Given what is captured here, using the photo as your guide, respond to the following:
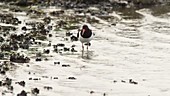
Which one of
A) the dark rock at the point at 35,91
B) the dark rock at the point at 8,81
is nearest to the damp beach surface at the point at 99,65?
the dark rock at the point at 35,91

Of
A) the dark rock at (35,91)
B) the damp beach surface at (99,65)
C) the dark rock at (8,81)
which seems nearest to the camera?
the dark rock at (35,91)

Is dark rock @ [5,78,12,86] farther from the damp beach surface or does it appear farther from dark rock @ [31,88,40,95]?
dark rock @ [31,88,40,95]

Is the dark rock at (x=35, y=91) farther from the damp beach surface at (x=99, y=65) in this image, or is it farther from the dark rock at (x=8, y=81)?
the dark rock at (x=8, y=81)

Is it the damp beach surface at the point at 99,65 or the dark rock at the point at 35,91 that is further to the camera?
the damp beach surface at the point at 99,65

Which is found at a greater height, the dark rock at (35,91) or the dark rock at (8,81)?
the dark rock at (8,81)

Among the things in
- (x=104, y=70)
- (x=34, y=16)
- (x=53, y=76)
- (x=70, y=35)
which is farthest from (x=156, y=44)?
(x=34, y=16)

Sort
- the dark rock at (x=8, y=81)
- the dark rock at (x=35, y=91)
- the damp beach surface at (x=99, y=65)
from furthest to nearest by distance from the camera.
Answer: the damp beach surface at (x=99, y=65) → the dark rock at (x=8, y=81) → the dark rock at (x=35, y=91)

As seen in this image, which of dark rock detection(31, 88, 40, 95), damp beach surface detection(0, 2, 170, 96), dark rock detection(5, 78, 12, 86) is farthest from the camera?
damp beach surface detection(0, 2, 170, 96)

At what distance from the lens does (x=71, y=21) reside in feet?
108

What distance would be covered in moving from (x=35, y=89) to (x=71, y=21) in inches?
766

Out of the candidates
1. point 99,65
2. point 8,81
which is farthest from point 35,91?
point 99,65

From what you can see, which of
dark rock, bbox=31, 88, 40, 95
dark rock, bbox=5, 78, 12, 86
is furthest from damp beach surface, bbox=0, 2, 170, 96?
dark rock, bbox=5, 78, 12, 86

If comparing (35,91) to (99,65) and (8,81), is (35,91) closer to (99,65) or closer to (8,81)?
(8,81)

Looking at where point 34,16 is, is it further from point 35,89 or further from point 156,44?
point 35,89
